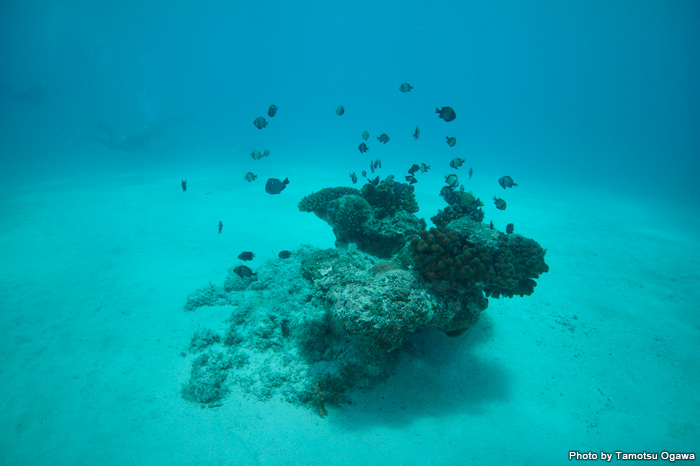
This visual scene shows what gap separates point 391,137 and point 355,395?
2877 inches

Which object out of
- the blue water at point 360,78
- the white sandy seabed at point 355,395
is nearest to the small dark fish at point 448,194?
the white sandy seabed at point 355,395

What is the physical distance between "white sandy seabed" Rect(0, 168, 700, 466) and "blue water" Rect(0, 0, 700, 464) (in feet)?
0.19

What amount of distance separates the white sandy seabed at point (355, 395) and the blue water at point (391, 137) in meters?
0.06

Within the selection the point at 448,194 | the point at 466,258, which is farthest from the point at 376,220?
the point at 466,258

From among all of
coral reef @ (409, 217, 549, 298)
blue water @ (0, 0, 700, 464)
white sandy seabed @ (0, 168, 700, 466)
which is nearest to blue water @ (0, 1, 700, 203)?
blue water @ (0, 0, 700, 464)

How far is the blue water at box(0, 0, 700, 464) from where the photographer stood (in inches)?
184

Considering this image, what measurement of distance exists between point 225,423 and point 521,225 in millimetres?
13797

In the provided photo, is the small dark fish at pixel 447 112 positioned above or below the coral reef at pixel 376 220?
above

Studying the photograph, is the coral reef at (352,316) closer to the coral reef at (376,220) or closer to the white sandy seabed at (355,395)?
the white sandy seabed at (355,395)

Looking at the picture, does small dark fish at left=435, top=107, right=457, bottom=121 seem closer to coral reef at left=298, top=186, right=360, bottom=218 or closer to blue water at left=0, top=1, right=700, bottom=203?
coral reef at left=298, top=186, right=360, bottom=218

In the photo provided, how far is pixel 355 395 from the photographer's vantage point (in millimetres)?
4148

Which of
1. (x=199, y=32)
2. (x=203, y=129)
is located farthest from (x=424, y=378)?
(x=199, y=32)

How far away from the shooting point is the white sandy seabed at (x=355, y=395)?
356 centimetres

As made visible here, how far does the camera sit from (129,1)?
64.4 metres
